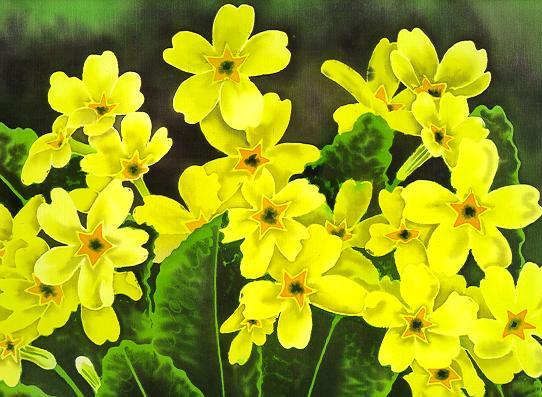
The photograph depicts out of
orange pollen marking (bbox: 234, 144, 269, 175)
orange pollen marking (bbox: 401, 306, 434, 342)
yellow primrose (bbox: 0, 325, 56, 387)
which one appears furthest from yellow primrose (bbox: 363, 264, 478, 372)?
yellow primrose (bbox: 0, 325, 56, 387)

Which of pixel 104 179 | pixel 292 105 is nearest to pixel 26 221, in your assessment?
pixel 104 179

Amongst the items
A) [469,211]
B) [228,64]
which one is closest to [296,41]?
[228,64]

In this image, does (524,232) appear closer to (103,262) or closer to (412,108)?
(412,108)

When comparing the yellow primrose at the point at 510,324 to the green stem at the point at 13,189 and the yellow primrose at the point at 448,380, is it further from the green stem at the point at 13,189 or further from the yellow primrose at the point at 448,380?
the green stem at the point at 13,189

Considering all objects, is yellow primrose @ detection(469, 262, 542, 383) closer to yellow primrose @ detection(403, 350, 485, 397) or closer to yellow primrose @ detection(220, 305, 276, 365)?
yellow primrose @ detection(403, 350, 485, 397)

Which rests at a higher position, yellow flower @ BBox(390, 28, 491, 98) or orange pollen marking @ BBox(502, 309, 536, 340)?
yellow flower @ BBox(390, 28, 491, 98)

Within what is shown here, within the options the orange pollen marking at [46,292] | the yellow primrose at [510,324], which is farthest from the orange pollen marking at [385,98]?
the orange pollen marking at [46,292]

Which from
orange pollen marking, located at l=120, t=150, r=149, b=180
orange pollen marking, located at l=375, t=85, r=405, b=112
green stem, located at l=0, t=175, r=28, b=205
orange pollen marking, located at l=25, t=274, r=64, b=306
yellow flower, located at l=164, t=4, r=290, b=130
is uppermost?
yellow flower, located at l=164, t=4, r=290, b=130
